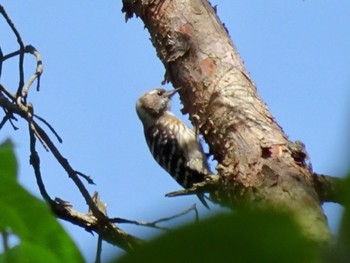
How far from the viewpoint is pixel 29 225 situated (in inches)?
19.0

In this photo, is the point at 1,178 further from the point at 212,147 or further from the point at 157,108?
the point at 157,108

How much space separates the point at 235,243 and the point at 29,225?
0.23m

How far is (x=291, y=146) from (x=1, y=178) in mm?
2982

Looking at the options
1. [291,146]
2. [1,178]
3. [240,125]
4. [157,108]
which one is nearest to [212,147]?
[240,125]

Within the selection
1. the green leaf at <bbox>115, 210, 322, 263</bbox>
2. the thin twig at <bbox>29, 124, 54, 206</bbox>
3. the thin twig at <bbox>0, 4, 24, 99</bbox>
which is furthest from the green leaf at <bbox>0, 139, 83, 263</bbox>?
the thin twig at <bbox>0, 4, 24, 99</bbox>

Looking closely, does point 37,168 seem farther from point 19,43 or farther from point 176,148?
point 176,148

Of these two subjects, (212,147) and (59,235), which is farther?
(212,147)

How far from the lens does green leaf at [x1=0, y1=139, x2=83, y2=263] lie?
0.47 m

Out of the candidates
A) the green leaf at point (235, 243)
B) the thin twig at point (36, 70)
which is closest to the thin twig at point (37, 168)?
the thin twig at point (36, 70)

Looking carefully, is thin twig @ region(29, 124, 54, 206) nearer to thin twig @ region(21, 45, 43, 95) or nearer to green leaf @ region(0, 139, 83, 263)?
thin twig @ region(21, 45, 43, 95)

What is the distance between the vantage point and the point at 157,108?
350 inches

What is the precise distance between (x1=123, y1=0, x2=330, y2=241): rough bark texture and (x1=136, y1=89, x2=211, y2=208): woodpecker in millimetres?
2548

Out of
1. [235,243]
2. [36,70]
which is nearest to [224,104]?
[36,70]

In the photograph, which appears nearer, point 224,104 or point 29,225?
point 29,225
